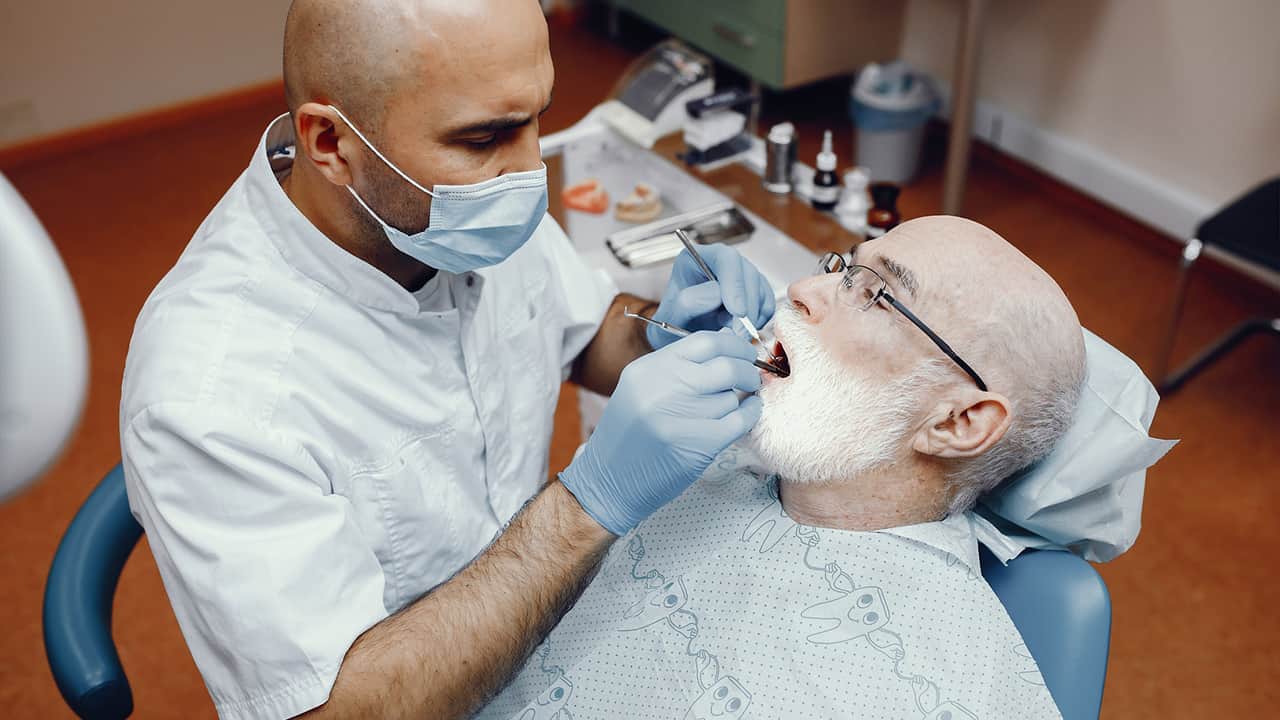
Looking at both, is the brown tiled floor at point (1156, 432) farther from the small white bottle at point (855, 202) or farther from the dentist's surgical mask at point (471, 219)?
the small white bottle at point (855, 202)

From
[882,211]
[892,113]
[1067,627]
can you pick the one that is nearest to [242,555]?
[1067,627]

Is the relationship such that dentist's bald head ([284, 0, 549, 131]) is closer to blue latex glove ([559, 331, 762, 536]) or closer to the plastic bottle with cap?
blue latex glove ([559, 331, 762, 536])

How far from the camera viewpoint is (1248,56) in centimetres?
289

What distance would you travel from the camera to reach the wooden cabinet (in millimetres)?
3598

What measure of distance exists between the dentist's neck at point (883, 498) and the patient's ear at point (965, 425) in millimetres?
46

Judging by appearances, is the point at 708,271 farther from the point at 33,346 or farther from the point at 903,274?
the point at 33,346

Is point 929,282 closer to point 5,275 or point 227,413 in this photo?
point 227,413

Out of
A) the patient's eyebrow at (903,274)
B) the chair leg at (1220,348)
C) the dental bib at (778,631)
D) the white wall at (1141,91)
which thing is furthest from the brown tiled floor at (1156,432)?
the patient's eyebrow at (903,274)

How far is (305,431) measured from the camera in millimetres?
1156

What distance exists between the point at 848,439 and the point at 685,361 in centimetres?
23

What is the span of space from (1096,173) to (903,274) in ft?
8.33

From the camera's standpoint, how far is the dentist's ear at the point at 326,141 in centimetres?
113

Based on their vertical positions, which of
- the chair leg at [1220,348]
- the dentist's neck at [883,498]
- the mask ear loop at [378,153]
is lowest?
the chair leg at [1220,348]

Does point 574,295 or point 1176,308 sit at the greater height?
point 574,295
